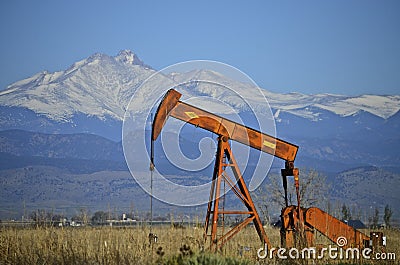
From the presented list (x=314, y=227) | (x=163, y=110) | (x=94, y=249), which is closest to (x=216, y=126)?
(x=163, y=110)

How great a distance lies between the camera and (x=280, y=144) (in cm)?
2370

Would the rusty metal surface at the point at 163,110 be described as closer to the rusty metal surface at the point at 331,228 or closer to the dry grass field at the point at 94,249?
the dry grass field at the point at 94,249

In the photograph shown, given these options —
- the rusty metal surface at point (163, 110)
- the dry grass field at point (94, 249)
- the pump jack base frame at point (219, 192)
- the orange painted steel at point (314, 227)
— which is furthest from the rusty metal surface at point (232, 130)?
the dry grass field at point (94, 249)

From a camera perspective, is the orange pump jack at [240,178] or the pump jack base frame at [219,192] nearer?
the pump jack base frame at [219,192]

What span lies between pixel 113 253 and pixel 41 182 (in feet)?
511

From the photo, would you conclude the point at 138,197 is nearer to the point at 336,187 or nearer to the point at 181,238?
the point at 336,187

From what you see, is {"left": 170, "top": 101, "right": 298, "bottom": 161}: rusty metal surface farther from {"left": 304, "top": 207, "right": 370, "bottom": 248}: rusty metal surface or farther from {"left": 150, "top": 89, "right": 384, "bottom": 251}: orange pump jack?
{"left": 304, "top": 207, "right": 370, "bottom": 248}: rusty metal surface

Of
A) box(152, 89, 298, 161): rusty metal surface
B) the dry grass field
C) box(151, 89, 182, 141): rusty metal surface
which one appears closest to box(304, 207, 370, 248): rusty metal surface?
the dry grass field

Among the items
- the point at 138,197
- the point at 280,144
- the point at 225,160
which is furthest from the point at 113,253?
the point at 138,197

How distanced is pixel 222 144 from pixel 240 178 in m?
1.18

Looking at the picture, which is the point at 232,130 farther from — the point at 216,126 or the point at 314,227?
the point at 314,227

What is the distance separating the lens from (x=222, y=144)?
74.8ft

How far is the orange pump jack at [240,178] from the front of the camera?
2248cm

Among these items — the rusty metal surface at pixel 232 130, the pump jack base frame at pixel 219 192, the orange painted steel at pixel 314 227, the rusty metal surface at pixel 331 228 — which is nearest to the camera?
the pump jack base frame at pixel 219 192
